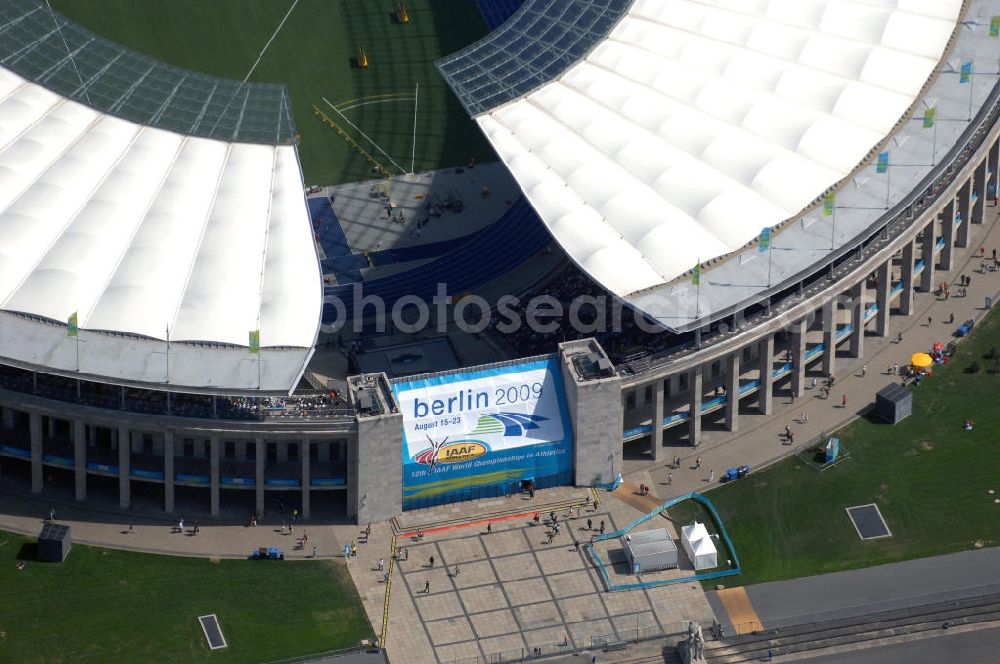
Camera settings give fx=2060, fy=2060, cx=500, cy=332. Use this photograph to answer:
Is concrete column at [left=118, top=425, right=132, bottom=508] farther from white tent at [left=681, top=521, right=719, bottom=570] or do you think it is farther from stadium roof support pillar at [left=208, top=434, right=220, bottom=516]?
white tent at [left=681, top=521, right=719, bottom=570]

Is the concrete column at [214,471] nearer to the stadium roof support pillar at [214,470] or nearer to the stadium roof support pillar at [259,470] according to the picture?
the stadium roof support pillar at [214,470]

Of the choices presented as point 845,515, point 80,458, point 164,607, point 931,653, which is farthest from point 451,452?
point 931,653

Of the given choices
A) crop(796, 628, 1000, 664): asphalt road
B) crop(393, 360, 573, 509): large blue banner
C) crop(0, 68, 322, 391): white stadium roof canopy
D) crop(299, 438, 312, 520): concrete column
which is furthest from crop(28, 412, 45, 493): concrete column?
crop(796, 628, 1000, 664): asphalt road

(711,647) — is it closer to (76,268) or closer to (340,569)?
(340,569)

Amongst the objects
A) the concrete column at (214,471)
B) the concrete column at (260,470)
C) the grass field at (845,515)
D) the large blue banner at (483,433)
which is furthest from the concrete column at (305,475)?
the grass field at (845,515)

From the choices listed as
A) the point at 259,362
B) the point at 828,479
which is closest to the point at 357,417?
the point at 259,362

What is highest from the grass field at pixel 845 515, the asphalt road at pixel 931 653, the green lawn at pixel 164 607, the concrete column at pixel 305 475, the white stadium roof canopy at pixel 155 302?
the white stadium roof canopy at pixel 155 302
